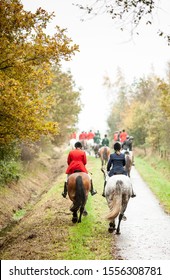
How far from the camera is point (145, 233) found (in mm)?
11602

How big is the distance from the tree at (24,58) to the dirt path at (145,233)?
4.28 m

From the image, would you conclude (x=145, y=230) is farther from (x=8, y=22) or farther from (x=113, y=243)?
(x=8, y=22)

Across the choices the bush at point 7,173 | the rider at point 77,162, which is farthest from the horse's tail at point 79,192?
the bush at point 7,173

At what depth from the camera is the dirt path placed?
950 centimetres

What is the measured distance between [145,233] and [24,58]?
6823mm

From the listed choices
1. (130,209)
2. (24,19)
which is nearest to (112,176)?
(130,209)

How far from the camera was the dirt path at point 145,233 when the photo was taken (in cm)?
950

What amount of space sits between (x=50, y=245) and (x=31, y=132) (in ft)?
13.7

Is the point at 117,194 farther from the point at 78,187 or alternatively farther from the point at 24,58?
the point at 24,58

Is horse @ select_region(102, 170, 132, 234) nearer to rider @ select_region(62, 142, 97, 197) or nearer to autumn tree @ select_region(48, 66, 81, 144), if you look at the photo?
rider @ select_region(62, 142, 97, 197)

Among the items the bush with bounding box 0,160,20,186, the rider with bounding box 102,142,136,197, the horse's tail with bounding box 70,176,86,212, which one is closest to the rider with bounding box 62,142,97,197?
the horse's tail with bounding box 70,176,86,212

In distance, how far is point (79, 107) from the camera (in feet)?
127

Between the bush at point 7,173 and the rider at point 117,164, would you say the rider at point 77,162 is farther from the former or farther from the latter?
the bush at point 7,173

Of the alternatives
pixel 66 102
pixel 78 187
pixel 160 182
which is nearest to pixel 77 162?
pixel 78 187
